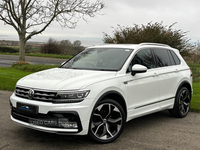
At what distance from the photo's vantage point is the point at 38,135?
491 cm

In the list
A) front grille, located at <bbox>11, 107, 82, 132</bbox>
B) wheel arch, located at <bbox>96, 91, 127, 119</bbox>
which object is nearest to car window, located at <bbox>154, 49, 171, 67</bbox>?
wheel arch, located at <bbox>96, 91, 127, 119</bbox>

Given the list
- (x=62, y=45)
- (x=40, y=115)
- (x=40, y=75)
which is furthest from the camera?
(x=62, y=45)

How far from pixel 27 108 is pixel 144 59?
2.66 m

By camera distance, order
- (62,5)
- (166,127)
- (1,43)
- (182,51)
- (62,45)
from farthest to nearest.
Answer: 1. (1,43)
2. (62,45)
3. (62,5)
4. (182,51)
5. (166,127)

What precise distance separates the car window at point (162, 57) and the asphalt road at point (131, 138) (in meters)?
1.36

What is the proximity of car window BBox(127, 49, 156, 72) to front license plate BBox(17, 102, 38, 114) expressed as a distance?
2077mm

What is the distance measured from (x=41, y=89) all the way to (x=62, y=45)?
134 ft

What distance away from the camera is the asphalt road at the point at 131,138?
438cm

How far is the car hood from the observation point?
13.6 feet

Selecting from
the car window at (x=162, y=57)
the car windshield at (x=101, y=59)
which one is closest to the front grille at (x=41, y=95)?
the car windshield at (x=101, y=59)

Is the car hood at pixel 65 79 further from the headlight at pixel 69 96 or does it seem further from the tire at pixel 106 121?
the tire at pixel 106 121

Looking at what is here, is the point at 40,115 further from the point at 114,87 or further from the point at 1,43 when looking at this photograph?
the point at 1,43

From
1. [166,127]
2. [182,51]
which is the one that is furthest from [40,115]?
[182,51]

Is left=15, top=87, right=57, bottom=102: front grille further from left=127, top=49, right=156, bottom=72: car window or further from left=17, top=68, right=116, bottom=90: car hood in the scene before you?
left=127, top=49, right=156, bottom=72: car window
